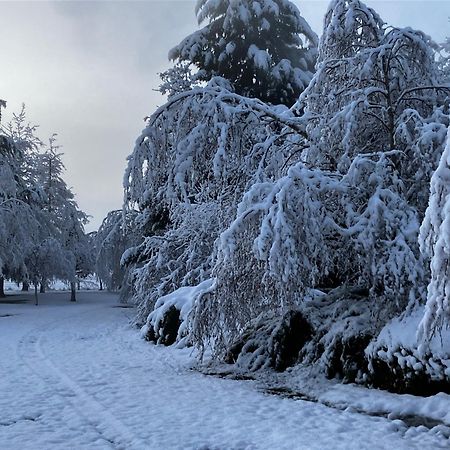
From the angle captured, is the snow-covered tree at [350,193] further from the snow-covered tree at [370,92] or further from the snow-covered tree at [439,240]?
the snow-covered tree at [439,240]

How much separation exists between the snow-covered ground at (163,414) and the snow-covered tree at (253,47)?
1078cm

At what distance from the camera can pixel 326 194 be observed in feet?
21.9

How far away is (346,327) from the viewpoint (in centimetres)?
685

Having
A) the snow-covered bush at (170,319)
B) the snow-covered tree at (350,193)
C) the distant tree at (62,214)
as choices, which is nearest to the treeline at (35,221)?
the distant tree at (62,214)

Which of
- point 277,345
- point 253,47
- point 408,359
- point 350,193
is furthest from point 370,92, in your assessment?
point 253,47

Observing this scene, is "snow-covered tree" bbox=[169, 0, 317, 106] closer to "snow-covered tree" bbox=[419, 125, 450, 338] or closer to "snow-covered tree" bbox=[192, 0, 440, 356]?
"snow-covered tree" bbox=[192, 0, 440, 356]

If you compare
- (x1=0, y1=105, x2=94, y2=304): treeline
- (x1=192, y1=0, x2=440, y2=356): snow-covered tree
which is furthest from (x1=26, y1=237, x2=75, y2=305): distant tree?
(x1=192, y1=0, x2=440, y2=356): snow-covered tree

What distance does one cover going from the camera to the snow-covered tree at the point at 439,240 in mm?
3449

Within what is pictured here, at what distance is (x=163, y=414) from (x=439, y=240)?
3623 millimetres

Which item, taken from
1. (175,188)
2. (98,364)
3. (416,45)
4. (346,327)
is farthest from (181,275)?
(416,45)

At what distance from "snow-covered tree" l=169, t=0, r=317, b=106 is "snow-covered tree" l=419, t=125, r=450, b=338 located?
1317cm

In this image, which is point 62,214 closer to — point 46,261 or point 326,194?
point 46,261

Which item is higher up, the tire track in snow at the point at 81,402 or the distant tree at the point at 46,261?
the distant tree at the point at 46,261

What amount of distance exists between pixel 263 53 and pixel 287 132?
8497 mm
